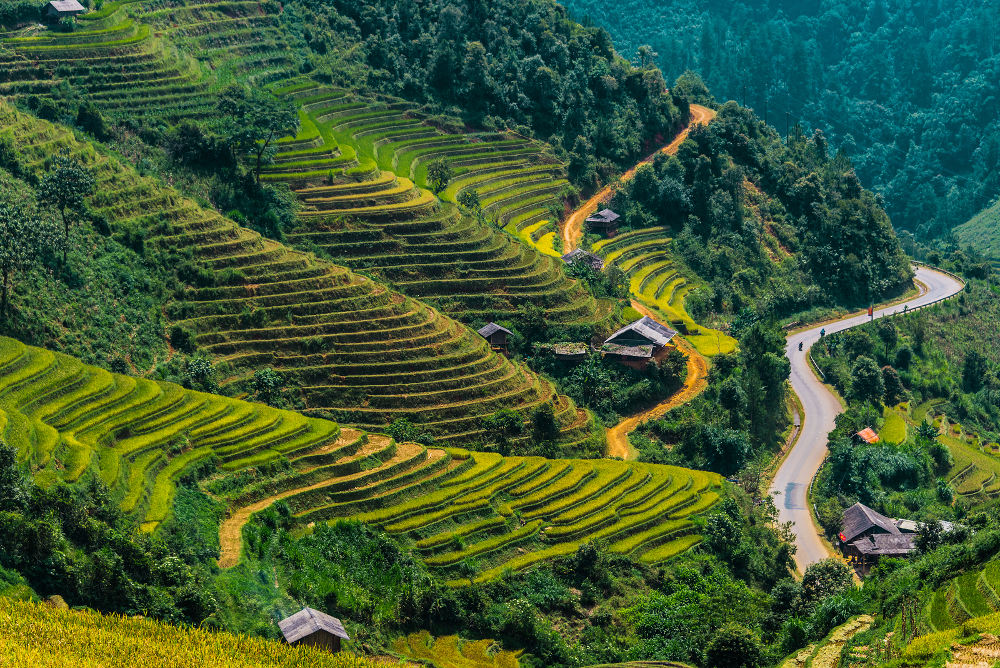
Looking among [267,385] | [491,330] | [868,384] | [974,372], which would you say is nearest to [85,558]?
[267,385]

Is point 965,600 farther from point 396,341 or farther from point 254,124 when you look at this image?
point 254,124

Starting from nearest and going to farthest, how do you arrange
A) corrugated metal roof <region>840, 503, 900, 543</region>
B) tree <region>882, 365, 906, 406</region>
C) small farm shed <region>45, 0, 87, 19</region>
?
corrugated metal roof <region>840, 503, 900, 543</region>
small farm shed <region>45, 0, 87, 19</region>
tree <region>882, 365, 906, 406</region>

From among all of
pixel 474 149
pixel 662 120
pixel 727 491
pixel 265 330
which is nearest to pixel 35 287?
pixel 265 330

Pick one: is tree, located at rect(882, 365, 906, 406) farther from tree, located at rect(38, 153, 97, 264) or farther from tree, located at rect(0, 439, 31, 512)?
tree, located at rect(0, 439, 31, 512)

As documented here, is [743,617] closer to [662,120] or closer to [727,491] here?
[727,491]

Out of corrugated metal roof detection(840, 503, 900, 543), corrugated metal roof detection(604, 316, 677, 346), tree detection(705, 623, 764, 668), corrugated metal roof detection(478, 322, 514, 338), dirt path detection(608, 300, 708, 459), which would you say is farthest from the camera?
corrugated metal roof detection(604, 316, 677, 346)

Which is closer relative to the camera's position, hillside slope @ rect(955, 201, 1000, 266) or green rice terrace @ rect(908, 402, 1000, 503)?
green rice terrace @ rect(908, 402, 1000, 503)

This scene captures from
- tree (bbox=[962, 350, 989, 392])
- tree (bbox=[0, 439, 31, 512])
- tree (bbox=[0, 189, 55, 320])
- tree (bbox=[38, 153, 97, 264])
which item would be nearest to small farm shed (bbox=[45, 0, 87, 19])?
tree (bbox=[38, 153, 97, 264])
